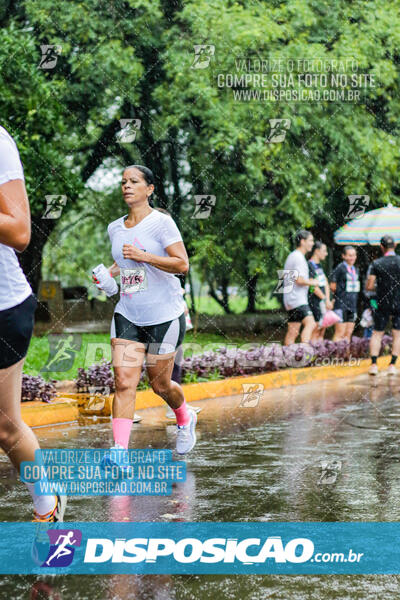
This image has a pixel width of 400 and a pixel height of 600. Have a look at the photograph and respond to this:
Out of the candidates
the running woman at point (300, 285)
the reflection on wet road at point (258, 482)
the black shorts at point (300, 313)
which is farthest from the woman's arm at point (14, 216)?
the black shorts at point (300, 313)

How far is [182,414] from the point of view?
677 centimetres

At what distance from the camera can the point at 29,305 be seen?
3891 millimetres

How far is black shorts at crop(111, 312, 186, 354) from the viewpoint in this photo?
6.18 metres

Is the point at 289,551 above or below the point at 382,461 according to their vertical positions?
above

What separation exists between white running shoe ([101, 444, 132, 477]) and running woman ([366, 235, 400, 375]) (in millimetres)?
7205

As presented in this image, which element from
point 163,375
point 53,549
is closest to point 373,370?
point 163,375

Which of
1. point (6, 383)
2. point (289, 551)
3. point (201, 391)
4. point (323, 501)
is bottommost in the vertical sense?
point (201, 391)

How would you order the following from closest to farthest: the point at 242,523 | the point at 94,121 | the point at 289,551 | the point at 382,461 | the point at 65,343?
the point at 289,551 → the point at 242,523 → the point at 382,461 → the point at 65,343 → the point at 94,121

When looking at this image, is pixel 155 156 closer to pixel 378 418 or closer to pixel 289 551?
pixel 378 418

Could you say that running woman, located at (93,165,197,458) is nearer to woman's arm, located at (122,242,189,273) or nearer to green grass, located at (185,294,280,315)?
woman's arm, located at (122,242,189,273)

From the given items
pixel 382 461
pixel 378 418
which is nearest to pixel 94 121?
pixel 378 418

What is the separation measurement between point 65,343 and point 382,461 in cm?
762

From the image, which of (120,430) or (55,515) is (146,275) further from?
(55,515)

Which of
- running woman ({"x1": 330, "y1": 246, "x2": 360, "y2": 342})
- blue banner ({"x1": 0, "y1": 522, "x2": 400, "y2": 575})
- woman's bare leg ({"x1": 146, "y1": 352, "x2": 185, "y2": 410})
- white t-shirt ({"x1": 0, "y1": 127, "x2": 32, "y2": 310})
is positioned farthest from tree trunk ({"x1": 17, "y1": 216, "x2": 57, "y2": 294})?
white t-shirt ({"x1": 0, "y1": 127, "x2": 32, "y2": 310})
